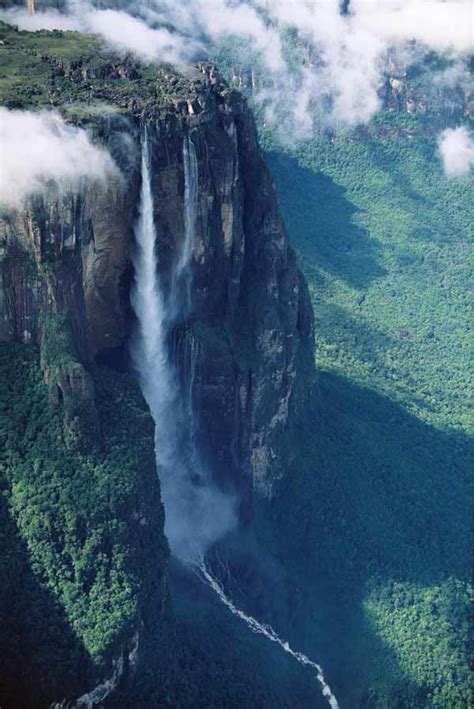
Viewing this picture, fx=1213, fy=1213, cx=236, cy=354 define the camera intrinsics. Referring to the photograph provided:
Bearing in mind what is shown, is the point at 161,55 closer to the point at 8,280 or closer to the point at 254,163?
the point at 254,163

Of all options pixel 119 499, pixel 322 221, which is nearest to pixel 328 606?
pixel 119 499

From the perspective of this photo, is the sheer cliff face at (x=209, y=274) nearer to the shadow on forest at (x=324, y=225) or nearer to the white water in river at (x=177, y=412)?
the white water in river at (x=177, y=412)

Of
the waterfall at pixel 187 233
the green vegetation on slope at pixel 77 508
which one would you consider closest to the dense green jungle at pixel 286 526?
the green vegetation on slope at pixel 77 508

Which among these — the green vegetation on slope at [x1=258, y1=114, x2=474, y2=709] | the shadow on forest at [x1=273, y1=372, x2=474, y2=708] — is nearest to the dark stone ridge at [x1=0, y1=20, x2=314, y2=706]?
the shadow on forest at [x1=273, y1=372, x2=474, y2=708]

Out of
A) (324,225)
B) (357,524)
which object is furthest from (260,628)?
(324,225)

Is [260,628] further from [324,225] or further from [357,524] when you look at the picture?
[324,225]
